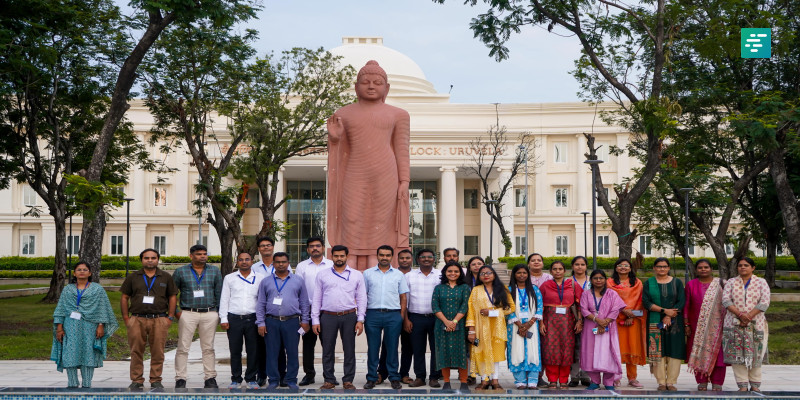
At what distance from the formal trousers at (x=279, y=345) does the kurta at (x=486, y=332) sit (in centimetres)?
193

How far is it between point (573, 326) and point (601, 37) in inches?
400

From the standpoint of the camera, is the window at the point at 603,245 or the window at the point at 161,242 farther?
the window at the point at 161,242

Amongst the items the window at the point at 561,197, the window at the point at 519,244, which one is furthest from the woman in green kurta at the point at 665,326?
the window at the point at 561,197

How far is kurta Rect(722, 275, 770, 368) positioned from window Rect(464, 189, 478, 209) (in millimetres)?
37135

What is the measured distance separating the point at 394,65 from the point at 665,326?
44348mm

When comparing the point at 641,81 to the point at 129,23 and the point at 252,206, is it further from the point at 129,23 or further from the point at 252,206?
the point at 252,206

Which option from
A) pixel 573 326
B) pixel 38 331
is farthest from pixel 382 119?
pixel 38 331

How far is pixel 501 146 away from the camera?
39469 millimetres

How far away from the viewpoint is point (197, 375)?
1012 cm

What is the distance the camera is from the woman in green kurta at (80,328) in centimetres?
836

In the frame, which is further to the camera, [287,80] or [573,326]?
[287,80]

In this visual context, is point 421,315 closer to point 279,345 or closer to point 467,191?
point 279,345

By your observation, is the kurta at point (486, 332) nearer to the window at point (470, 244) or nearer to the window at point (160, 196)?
the window at point (470, 244)

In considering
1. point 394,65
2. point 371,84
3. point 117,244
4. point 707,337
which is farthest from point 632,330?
point 117,244
